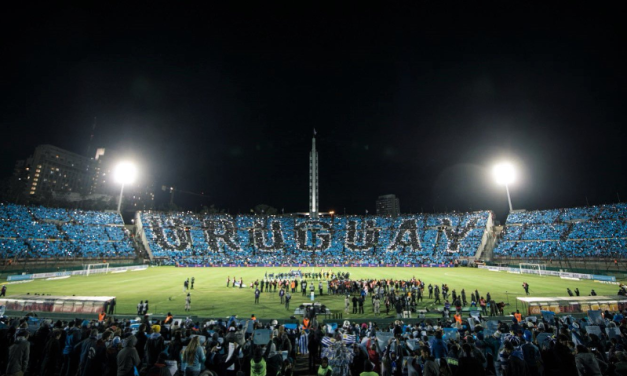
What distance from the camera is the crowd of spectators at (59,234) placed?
47.1 meters

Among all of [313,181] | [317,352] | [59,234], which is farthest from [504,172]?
[59,234]

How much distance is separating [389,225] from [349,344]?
77870mm

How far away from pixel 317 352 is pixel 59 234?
6588 centimetres

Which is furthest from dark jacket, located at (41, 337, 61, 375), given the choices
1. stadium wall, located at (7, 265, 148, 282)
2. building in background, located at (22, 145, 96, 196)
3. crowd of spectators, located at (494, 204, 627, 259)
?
building in background, located at (22, 145, 96, 196)

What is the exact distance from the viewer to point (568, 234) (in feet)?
187

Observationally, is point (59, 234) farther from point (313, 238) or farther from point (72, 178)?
point (72, 178)

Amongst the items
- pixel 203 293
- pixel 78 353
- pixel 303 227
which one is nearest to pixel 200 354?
pixel 78 353

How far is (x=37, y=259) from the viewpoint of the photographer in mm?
44750

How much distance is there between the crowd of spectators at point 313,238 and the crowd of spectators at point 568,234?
7052 mm

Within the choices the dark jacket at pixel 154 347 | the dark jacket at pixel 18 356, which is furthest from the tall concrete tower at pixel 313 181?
the dark jacket at pixel 18 356

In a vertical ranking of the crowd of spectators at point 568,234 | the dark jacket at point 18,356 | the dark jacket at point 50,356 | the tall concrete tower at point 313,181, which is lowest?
the dark jacket at point 50,356

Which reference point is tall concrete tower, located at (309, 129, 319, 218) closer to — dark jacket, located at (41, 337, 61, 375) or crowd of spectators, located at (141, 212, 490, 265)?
crowd of spectators, located at (141, 212, 490, 265)

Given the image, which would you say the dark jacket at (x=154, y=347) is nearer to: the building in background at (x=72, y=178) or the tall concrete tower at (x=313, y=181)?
the tall concrete tower at (x=313, y=181)

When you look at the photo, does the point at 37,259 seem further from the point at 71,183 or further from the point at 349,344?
the point at 71,183
